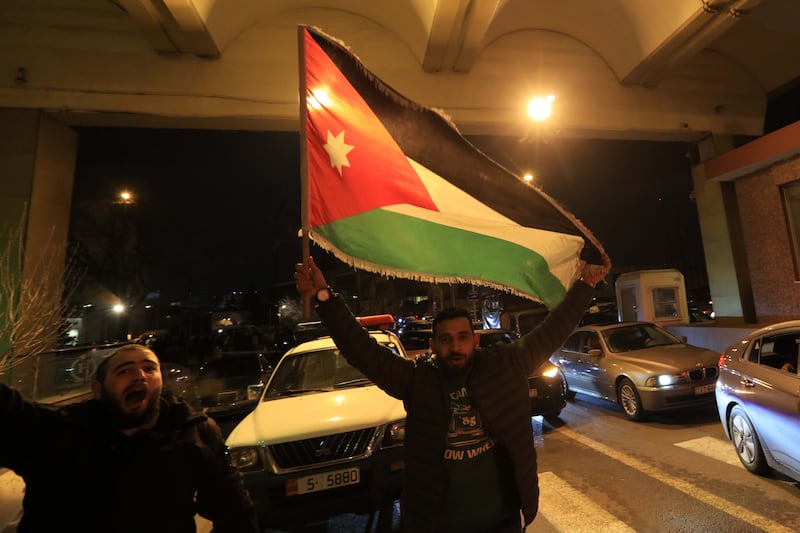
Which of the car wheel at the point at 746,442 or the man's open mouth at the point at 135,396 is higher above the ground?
the man's open mouth at the point at 135,396

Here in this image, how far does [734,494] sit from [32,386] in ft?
30.6

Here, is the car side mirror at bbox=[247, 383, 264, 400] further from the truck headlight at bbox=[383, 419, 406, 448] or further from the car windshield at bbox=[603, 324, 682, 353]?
the car windshield at bbox=[603, 324, 682, 353]

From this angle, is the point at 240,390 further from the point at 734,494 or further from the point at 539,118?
the point at 539,118

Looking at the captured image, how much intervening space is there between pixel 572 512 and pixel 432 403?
3.06 m

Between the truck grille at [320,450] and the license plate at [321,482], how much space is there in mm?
108

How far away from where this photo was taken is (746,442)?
470 cm

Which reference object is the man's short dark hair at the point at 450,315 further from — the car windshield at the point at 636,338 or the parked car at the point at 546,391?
the car windshield at the point at 636,338

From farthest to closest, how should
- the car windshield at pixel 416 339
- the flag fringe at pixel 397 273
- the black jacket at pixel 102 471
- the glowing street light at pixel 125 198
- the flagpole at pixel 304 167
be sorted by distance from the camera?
the car windshield at pixel 416 339, the glowing street light at pixel 125 198, the flag fringe at pixel 397 273, the flagpole at pixel 304 167, the black jacket at pixel 102 471

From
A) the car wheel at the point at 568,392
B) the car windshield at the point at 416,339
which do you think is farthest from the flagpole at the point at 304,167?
the car windshield at the point at 416,339

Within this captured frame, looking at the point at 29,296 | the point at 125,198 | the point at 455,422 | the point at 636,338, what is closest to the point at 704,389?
the point at 636,338

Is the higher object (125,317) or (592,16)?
(592,16)

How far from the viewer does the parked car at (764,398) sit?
3.96 metres

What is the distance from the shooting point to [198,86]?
10.1 metres

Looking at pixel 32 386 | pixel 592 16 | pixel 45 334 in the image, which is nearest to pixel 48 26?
pixel 45 334
